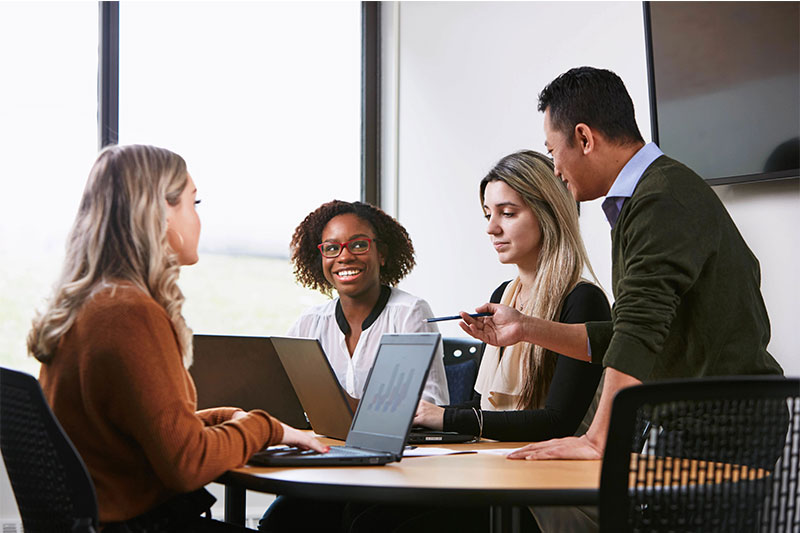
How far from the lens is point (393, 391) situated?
1657mm

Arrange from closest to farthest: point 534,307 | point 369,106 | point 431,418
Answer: point 431,418 < point 534,307 < point 369,106

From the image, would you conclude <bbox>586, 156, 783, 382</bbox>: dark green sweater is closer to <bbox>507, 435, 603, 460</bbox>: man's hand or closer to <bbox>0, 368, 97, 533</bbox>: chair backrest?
<bbox>507, 435, 603, 460</bbox>: man's hand

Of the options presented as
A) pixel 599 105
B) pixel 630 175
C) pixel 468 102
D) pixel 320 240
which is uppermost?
pixel 468 102

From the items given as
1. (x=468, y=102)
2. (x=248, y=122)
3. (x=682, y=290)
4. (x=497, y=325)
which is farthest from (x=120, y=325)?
(x=468, y=102)

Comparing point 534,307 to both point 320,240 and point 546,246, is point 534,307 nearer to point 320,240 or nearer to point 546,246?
point 546,246

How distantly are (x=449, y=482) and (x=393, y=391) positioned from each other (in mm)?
335

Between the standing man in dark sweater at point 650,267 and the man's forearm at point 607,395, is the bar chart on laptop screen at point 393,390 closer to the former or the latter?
the standing man in dark sweater at point 650,267

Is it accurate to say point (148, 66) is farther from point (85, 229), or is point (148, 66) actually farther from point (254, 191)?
point (85, 229)

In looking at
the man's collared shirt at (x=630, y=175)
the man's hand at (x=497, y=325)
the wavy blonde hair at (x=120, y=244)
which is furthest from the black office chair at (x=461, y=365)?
the wavy blonde hair at (x=120, y=244)

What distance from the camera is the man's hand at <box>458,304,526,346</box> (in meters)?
2.01

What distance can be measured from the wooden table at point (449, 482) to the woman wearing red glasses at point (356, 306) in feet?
3.43

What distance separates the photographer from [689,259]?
1.66 m

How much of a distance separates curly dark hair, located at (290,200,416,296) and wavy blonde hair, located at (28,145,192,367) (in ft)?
4.81

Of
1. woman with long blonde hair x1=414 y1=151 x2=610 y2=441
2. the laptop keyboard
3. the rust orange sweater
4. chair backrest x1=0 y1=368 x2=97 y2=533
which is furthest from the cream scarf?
chair backrest x1=0 y1=368 x2=97 y2=533
